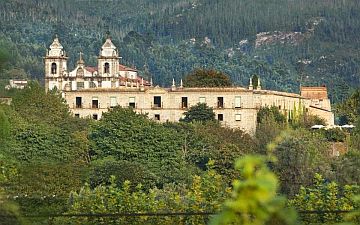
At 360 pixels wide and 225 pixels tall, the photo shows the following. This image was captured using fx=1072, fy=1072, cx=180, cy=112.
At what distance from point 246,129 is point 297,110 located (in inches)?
238

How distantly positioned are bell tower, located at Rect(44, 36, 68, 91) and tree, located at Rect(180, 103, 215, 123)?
48.8 ft

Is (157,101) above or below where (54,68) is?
below

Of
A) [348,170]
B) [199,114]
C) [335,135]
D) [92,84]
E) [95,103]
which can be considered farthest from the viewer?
[92,84]

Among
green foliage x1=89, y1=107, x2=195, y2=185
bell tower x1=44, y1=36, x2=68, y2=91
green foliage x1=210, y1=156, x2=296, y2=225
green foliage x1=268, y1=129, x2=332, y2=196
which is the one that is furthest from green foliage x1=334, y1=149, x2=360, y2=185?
bell tower x1=44, y1=36, x2=68, y2=91

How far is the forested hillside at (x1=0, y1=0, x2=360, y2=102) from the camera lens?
119 meters

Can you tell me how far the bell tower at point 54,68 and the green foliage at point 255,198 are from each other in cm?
5709

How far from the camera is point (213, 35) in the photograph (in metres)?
146

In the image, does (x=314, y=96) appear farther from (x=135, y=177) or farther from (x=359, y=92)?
(x=135, y=177)

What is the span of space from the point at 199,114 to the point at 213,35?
9991 cm

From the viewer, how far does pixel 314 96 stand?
61531 mm

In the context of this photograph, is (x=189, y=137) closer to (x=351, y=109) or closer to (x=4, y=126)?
(x=351, y=109)

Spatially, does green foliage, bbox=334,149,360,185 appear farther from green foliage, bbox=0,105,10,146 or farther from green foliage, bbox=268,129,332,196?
green foliage, bbox=0,105,10,146

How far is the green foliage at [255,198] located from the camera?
3.20 meters

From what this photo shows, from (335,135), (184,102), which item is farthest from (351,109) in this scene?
(184,102)
